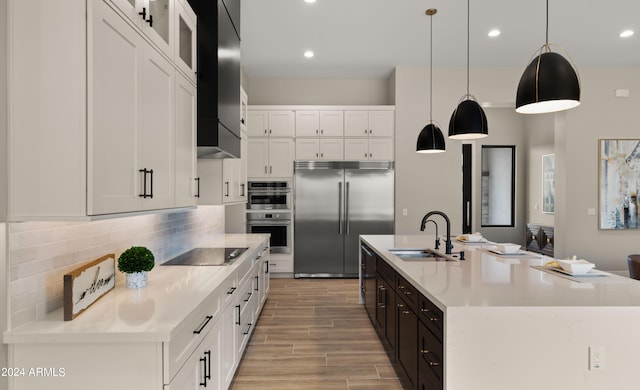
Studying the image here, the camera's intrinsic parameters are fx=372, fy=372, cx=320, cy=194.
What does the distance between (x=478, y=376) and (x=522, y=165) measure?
7.45 m

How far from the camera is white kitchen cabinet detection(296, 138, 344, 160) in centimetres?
588

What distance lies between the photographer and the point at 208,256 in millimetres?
3010

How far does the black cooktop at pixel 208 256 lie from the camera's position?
8.98ft

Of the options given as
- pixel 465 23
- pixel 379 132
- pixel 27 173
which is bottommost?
pixel 27 173

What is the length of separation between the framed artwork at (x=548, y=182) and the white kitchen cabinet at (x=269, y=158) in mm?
4985

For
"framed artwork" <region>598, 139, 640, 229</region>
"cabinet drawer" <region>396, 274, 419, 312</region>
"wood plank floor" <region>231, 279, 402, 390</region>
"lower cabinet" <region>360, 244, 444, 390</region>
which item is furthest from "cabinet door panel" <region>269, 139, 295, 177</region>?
"framed artwork" <region>598, 139, 640, 229</region>

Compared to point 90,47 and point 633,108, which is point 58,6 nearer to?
point 90,47

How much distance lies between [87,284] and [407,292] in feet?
5.75

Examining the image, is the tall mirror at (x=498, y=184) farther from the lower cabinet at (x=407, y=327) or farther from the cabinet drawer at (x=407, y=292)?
the cabinet drawer at (x=407, y=292)

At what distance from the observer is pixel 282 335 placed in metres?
3.53

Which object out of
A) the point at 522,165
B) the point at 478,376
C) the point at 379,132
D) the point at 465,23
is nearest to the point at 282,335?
the point at 478,376

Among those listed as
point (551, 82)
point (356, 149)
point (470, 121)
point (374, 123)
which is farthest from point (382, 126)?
point (551, 82)

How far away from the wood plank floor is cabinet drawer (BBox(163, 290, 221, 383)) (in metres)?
0.95

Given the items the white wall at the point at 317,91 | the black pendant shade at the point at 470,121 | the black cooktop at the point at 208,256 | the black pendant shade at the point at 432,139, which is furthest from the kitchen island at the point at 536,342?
the white wall at the point at 317,91
